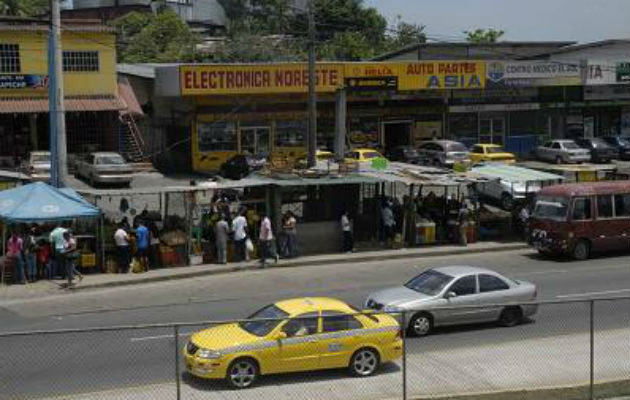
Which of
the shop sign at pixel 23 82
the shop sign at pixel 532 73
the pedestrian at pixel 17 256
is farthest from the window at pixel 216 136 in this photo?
the pedestrian at pixel 17 256

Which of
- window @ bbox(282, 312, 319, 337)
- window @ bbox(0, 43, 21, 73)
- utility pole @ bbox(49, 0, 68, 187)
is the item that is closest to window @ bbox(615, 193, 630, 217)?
utility pole @ bbox(49, 0, 68, 187)

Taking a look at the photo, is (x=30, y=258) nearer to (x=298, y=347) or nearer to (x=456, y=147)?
(x=298, y=347)

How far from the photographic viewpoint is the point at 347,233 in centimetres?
2922

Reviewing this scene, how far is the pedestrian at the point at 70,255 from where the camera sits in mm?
24094

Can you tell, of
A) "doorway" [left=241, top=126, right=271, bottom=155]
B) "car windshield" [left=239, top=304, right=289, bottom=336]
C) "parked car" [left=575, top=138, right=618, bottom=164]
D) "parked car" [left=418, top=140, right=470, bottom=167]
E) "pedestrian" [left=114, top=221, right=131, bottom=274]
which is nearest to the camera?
"car windshield" [left=239, top=304, right=289, bottom=336]

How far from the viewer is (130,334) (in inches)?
663

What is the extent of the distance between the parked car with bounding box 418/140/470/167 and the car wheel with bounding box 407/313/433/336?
105 ft

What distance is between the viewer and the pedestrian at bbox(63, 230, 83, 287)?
79.0 ft

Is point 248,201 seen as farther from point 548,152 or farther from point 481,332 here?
point 548,152

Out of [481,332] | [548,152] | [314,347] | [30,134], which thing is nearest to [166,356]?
[314,347]

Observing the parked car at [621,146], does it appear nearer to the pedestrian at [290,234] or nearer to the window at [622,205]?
the window at [622,205]

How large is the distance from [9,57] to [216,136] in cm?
1150

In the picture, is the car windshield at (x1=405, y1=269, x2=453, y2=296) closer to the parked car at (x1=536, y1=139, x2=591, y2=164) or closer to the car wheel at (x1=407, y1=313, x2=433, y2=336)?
the car wheel at (x1=407, y1=313, x2=433, y2=336)

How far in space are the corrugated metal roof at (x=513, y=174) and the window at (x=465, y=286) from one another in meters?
14.0
